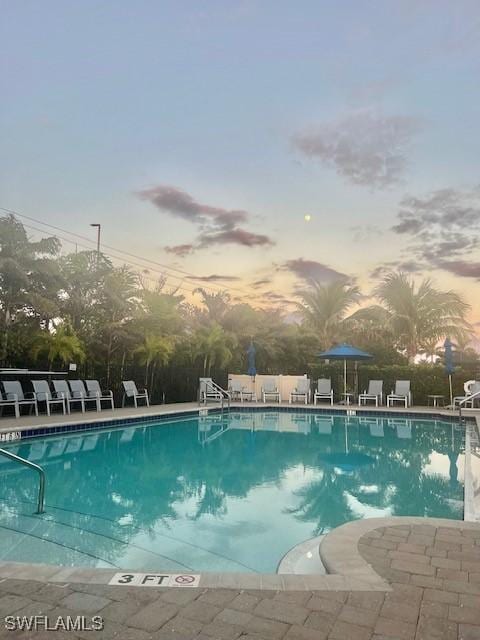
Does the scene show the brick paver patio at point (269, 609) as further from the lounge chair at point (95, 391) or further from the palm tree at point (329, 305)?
the palm tree at point (329, 305)

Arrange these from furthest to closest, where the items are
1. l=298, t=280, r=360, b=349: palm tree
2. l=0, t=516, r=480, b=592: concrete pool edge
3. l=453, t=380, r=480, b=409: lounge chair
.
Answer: l=298, t=280, r=360, b=349: palm tree, l=453, t=380, r=480, b=409: lounge chair, l=0, t=516, r=480, b=592: concrete pool edge

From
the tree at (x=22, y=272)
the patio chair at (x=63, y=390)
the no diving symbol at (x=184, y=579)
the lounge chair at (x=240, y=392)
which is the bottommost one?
the no diving symbol at (x=184, y=579)

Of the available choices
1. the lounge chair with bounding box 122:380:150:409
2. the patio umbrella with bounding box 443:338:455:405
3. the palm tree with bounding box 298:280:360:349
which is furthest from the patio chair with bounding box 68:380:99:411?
the palm tree with bounding box 298:280:360:349

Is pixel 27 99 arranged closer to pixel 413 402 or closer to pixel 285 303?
pixel 413 402

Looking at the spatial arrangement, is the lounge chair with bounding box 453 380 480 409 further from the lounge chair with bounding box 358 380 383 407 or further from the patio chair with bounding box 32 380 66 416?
the patio chair with bounding box 32 380 66 416

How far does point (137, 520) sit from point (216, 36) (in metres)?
10.4

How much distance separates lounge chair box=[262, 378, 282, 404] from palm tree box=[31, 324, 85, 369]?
736cm

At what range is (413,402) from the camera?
18.1 metres

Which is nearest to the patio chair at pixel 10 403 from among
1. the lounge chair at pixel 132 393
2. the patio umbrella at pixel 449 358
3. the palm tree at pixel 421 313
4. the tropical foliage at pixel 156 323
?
the tropical foliage at pixel 156 323

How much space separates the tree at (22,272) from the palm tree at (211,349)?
17.2 feet

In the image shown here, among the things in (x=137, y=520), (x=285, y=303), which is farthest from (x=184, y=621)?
(x=285, y=303)

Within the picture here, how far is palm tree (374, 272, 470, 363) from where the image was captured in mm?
26375

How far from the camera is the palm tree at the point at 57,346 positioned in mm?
13297

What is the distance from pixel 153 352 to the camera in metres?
15.8
